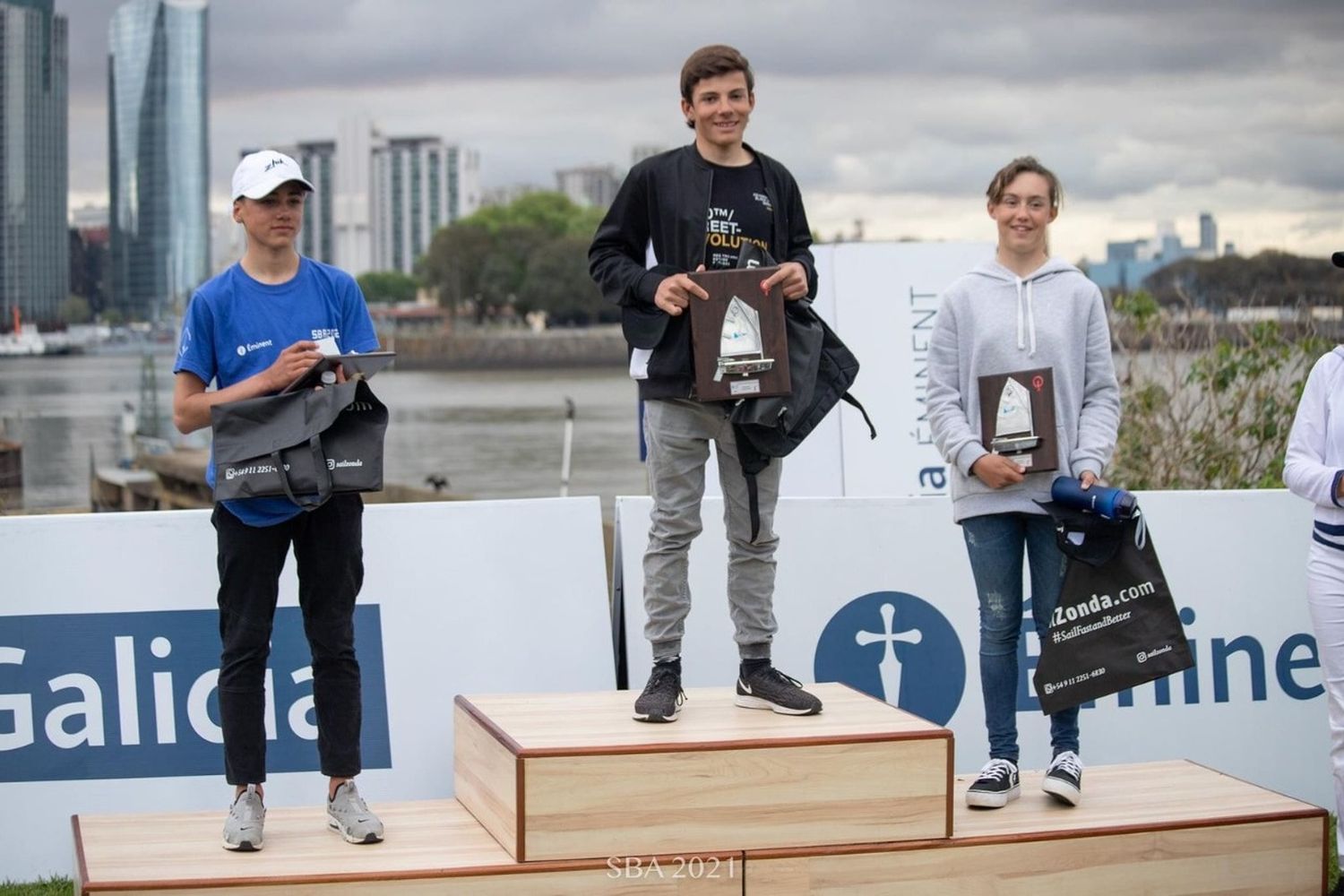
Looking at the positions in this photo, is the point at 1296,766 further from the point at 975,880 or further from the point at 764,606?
the point at 764,606

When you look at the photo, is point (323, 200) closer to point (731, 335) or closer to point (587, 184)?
point (587, 184)

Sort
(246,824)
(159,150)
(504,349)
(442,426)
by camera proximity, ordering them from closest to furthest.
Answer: (246,824), (159,150), (442,426), (504,349)

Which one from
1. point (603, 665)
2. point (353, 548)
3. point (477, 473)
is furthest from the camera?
point (477, 473)

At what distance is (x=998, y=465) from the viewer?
3.35 metres

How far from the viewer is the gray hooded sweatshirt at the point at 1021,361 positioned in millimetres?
3432

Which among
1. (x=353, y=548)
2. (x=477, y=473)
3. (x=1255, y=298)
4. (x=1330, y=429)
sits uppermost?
(x=1255, y=298)

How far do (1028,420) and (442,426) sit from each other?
46.7m

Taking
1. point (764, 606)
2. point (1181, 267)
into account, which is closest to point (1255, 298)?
point (1181, 267)

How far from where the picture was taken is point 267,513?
305 centimetres

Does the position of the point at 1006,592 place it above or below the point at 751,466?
below

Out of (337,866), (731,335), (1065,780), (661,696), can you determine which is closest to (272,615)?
(337,866)

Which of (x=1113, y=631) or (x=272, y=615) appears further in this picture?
(x=1113, y=631)

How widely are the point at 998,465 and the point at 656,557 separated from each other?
0.83 metres

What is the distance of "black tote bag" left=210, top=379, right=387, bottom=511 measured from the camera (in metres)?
2.96
